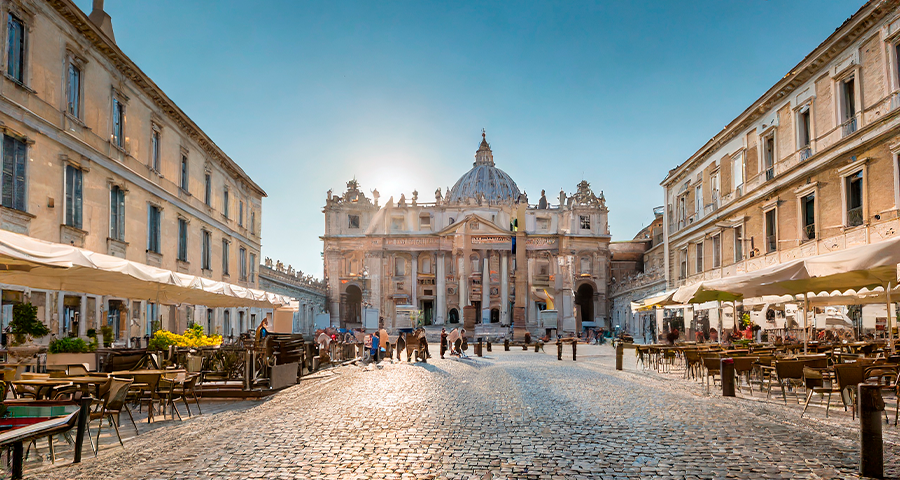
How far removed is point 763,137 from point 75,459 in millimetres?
26146

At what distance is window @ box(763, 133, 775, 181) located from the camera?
84.4 feet

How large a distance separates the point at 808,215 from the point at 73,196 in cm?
2256

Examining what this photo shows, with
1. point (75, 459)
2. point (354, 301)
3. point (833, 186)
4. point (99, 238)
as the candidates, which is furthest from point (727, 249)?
point (354, 301)

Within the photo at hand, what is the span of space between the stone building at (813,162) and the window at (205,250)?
22.0 meters

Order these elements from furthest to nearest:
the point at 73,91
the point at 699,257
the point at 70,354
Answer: the point at 699,257 → the point at 73,91 → the point at 70,354

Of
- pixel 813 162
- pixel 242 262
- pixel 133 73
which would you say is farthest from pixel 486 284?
pixel 133 73

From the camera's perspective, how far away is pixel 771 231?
84.1 ft

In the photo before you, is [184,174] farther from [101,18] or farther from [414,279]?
[414,279]

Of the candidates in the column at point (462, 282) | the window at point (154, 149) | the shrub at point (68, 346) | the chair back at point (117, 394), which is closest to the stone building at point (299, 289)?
the column at point (462, 282)

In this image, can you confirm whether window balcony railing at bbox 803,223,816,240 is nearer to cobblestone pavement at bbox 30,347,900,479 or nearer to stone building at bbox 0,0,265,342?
cobblestone pavement at bbox 30,347,900,479

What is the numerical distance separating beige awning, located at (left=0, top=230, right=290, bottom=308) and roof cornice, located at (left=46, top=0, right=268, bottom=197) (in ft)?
25.1

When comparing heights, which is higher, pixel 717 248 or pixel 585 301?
pixel 717 248

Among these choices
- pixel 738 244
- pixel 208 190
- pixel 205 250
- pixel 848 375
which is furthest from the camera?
pixel 208 190

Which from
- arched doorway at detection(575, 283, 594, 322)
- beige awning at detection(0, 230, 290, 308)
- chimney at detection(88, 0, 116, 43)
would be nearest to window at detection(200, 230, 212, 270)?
chimney at detection(88, 0, 116, 43)
